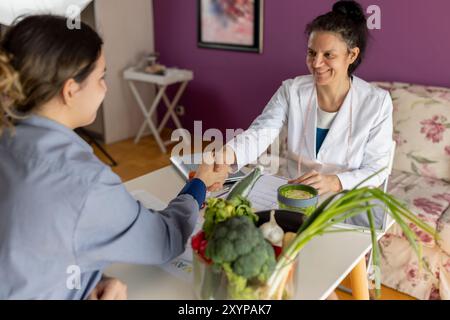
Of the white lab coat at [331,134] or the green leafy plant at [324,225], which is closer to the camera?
the green leafy plant at [324,225]

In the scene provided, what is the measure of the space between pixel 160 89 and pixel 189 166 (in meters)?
2.55

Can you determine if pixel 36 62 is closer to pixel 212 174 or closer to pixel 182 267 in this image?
pixel 182 267

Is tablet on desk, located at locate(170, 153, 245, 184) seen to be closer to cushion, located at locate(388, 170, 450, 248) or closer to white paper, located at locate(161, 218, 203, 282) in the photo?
white paper, located at locate(161, 218, 203, 282)

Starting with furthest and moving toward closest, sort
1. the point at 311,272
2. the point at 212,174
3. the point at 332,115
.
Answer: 1. the point at 332,115
2. the point at 212,174
3. the point at 311,272

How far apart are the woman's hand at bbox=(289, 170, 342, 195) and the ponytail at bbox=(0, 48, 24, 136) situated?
2.97ft

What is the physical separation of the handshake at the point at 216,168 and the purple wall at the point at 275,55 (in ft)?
5.96

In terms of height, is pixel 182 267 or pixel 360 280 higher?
pixel 182 267

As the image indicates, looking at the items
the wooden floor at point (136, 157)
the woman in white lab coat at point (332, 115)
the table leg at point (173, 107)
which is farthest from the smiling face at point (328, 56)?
the table leg at point (173, 107)

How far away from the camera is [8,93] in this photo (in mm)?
Result: 926

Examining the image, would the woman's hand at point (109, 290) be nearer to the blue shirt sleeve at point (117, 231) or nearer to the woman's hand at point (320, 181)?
the blue shirt sleeve at point (117, 231)

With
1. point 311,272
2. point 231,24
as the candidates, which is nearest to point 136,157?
point 231,24

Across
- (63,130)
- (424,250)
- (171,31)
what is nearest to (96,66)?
(63,130)

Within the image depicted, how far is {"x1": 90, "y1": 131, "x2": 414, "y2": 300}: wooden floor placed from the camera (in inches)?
149

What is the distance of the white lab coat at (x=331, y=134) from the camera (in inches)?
72.1
